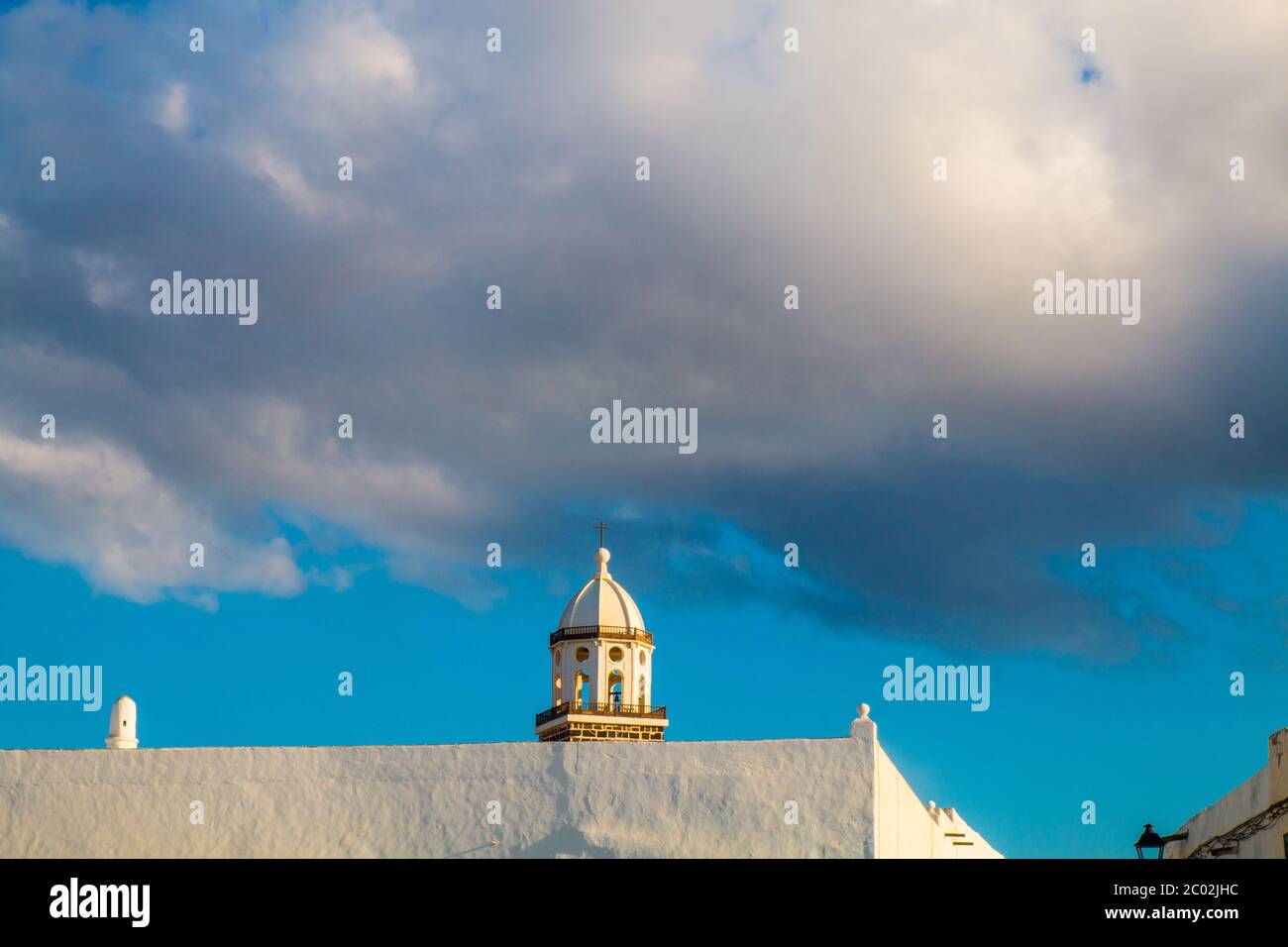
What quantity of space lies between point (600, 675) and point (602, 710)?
0.84m

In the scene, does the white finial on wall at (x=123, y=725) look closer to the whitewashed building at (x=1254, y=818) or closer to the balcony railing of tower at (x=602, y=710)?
the balcony railing of tower at (x=602, y=710)

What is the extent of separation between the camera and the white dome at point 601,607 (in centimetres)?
3806

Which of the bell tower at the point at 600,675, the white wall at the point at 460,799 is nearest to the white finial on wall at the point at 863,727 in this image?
the white wall at the point at 460,799

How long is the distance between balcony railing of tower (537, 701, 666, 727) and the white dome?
1767 millimetres

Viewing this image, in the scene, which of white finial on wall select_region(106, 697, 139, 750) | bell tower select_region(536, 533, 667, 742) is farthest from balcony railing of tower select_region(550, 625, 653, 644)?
white finial on wall select_region(106, 697, 139, 750)

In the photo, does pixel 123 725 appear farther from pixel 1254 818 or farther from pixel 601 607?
pixel 1254 818

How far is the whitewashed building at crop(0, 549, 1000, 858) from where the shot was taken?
2486cm

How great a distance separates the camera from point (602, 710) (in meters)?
37.0

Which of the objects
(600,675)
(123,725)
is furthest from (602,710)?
(123,725)

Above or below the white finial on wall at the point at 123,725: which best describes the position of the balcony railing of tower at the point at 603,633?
above

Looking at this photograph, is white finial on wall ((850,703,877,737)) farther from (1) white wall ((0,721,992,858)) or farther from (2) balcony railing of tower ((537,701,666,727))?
(2) balcony railing of tower ((537,701,666,727))

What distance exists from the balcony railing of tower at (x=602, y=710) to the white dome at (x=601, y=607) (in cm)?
177
